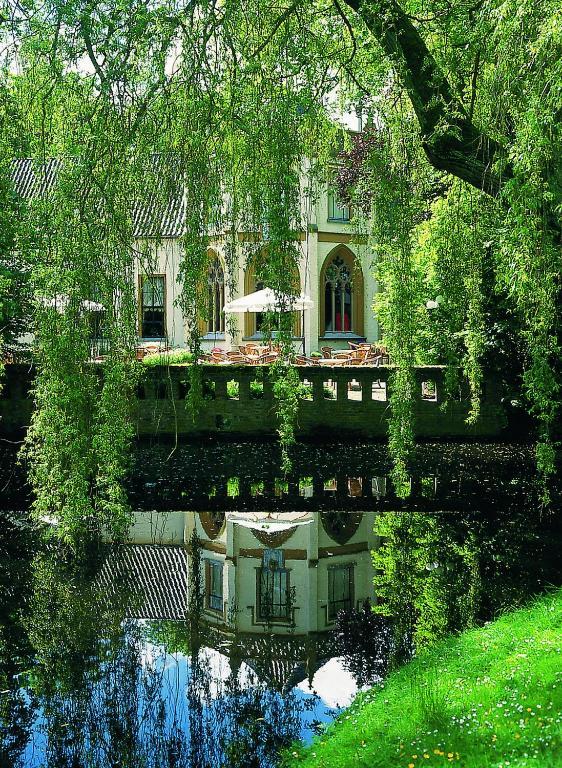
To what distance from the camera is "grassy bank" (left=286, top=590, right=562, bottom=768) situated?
3.91m

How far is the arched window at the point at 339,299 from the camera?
95.2ft

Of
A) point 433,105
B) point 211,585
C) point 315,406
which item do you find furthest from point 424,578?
point 315,406

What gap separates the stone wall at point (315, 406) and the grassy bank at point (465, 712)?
10.1 metres

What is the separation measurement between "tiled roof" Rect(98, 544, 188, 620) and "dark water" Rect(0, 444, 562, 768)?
0.08 feet

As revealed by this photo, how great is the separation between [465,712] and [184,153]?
11.0 feet

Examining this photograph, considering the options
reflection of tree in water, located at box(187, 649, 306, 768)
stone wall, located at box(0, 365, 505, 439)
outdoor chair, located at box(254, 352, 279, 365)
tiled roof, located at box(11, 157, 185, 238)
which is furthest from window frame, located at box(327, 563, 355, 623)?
outdoor chair, located at box(254, 352, 279, 365)

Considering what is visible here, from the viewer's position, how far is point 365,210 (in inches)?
263

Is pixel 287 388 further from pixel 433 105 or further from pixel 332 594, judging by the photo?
pixel 332 594

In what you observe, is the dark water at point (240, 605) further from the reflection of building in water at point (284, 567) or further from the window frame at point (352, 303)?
the window frame at point (352, 303)

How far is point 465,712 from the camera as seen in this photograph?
14.6 ft

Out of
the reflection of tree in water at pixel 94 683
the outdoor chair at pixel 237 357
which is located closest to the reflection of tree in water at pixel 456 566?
the reflection of tree in water at pixel 94 683

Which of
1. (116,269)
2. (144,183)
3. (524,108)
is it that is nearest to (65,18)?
(144,183)

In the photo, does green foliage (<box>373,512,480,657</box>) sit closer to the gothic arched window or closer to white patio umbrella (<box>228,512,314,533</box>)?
white patio umbrella (<box>228,512,314,533</box>)

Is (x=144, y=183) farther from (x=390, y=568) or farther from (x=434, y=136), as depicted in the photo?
(x=390, y=568)
